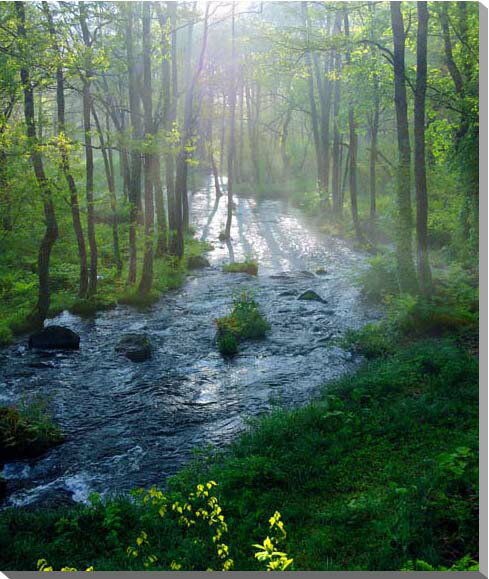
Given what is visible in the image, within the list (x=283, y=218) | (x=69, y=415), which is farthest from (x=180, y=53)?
(x=69, y=415)

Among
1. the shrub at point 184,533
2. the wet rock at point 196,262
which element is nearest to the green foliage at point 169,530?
the shrub at point 184,533

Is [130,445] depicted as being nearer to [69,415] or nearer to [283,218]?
[69,415]

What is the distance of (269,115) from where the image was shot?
45.1m

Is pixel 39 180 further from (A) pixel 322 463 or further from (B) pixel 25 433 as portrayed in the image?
(A) pixel 322 463

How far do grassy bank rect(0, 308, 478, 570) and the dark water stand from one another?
696 mm

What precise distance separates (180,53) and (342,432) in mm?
25406

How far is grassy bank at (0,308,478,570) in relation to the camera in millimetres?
4836

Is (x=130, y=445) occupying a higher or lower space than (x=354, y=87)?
lower

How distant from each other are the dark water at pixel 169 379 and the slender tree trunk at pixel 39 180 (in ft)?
2.60

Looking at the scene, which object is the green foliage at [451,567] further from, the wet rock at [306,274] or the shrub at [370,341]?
the wet rock at [306,274]

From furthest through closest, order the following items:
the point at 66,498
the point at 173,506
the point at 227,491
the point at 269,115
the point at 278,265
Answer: the point at 269,115 → the point at 278,265 → the point at 66,498 → the point at 227,491 → the point at 173,506

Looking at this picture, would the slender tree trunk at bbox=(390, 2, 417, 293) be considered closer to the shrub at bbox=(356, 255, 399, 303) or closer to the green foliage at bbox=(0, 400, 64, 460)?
the shrub at bbox=(356, 255, 399, 303)

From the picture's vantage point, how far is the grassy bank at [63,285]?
12.7m

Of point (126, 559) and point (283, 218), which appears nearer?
point (126, 559)
